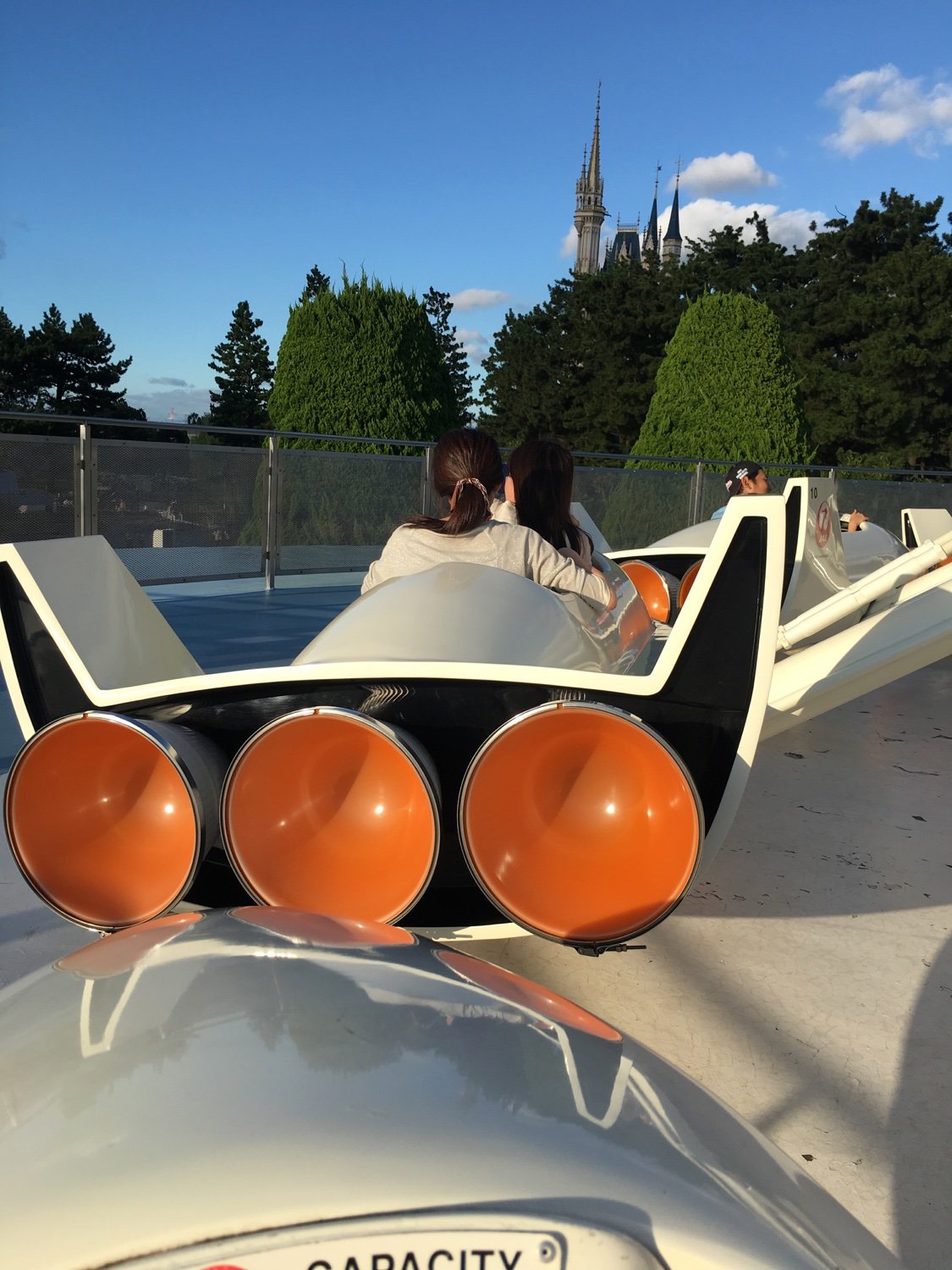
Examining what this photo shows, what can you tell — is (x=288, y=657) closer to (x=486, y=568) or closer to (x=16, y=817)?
(x=486, y=568)

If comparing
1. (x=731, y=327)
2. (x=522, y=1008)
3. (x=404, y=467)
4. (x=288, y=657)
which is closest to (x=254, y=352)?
(x=731, y=327)

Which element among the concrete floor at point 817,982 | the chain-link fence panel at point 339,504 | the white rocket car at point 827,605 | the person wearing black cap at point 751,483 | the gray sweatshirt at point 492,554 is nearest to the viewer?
the concrete floor at point 817,982

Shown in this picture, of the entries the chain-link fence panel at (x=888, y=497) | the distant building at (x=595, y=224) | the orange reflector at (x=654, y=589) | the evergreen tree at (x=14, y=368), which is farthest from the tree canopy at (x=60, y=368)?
the distant building at (x=595, y=224)

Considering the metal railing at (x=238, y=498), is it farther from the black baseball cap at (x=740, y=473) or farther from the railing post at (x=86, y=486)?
the black baseball cap at (x=740, y=473)

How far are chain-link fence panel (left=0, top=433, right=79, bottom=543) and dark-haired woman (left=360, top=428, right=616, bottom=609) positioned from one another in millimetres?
4523

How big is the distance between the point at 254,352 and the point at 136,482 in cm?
6304

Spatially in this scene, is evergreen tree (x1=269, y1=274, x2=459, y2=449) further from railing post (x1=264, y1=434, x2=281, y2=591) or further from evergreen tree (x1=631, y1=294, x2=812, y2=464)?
evergreen tree (x1=631, y1=294, x2=812, y2=464)

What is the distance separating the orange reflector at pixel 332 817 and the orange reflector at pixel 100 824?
111 mm

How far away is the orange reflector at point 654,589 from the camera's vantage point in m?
4.80

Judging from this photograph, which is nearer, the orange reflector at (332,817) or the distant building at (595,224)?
the orange reflector at (332,817)

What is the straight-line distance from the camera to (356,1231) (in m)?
0.65

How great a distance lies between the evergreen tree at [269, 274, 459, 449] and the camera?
1408 centimetres

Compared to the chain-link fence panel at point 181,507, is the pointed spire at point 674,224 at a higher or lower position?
higher

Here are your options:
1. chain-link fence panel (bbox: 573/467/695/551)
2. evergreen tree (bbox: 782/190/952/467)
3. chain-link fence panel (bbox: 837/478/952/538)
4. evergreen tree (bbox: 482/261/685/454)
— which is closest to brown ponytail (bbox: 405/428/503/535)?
chain-link fence panel (bbox: 573/467/695/551)
